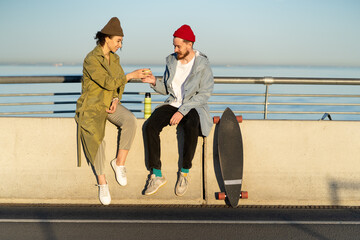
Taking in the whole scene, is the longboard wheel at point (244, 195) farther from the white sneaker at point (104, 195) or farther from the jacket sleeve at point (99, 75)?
the jacket sleeve at point (99, 75)

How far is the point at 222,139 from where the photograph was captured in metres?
6.96

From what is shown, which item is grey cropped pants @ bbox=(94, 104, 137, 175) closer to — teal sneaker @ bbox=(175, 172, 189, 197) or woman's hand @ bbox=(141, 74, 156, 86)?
woman's hand @ bbox=(141, 74, 156, 86)

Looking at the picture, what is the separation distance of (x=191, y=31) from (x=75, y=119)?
191 centimetres

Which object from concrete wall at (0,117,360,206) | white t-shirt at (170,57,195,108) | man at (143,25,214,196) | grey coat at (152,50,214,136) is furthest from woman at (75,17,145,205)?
grey coat at (152,50,214,136)

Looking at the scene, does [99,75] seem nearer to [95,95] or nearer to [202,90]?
→ [95,95]

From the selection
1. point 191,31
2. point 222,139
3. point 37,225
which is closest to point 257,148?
point 222,139

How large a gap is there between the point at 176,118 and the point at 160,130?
279 mm

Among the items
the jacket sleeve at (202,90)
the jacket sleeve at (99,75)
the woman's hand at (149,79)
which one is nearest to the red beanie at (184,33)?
the jacket sleeve at (202,90)

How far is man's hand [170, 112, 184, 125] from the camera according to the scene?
21.9ft

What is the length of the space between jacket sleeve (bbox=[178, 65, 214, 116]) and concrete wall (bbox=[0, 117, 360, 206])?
1.53ft

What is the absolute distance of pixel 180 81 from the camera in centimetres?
698

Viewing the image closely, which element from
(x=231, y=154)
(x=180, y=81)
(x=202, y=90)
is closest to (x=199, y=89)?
(x=202, y=90)

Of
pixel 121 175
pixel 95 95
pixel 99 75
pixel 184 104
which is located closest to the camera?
pixel 99 75

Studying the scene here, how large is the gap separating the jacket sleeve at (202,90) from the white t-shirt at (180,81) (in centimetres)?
17
